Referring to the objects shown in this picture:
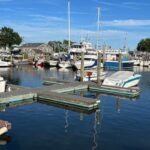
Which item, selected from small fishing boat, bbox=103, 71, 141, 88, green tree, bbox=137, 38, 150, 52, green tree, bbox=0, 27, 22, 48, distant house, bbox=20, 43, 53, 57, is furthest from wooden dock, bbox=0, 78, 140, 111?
green tree, bbox=137, 38, 150, 52

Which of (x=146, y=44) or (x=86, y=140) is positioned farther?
(x=146, y=44)

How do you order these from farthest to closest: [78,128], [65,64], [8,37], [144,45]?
[144,45] → [8,37] → [65,64] → [78,128]

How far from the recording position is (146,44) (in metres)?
137

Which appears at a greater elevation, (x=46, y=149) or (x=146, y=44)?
(x=146, y=44)

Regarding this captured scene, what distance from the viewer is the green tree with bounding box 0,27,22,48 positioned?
11687cm

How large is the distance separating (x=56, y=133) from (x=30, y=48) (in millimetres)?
114137

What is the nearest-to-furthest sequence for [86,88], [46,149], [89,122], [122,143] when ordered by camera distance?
[46,149]
[122,143]
[89,122]
[86,88]

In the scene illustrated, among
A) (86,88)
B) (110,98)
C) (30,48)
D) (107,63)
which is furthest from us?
(30,48)

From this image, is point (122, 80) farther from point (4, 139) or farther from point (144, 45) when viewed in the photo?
point (144, 45)

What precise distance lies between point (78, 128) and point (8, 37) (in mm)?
101209

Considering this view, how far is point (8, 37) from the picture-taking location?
118 m

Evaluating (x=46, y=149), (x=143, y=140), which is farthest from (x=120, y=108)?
(x=46, y=149)

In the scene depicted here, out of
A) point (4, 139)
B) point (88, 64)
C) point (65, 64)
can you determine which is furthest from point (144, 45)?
point (4, 139)

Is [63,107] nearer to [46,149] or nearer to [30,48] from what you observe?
[46,149]
